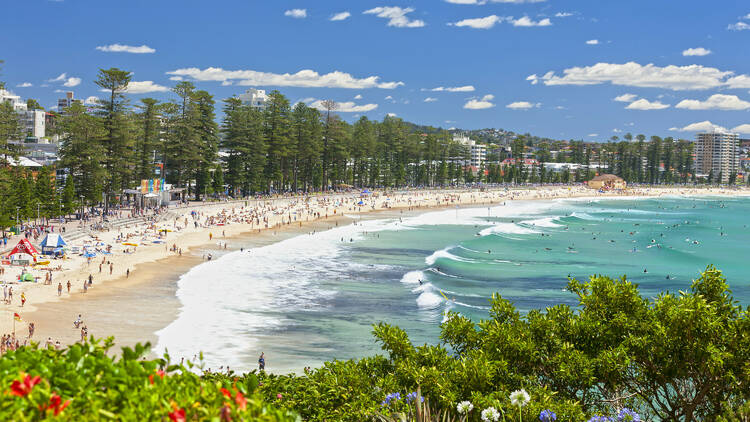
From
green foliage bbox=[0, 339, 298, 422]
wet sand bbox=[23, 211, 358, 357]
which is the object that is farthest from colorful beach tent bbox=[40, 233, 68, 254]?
green foliage bbox=[0, 339, 298, 422]

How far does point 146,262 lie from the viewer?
134 feet

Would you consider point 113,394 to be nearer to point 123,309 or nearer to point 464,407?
point 464,407

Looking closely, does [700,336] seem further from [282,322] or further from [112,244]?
[112,244]

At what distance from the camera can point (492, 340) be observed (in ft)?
33.1

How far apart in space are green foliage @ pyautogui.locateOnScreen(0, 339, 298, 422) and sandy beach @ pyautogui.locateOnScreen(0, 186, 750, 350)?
20.2 meters

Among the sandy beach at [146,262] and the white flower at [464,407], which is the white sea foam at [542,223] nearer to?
the sandy beach at [146,262]

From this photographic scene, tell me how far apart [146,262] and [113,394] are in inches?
1530

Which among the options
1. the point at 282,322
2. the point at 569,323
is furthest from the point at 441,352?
the point at 282,322

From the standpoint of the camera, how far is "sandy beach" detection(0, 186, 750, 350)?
86.0ft

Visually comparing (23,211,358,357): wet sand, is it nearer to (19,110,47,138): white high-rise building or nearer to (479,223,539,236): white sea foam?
(479,223,539,236): white sea foam

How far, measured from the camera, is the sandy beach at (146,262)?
26.2 meters

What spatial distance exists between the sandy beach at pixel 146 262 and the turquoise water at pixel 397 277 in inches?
66.7

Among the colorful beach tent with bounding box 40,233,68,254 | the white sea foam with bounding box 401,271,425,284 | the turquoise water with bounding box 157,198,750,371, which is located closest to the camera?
the turquoise water with bounding box 157,198,750,371

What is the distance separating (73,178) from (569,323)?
185ft
